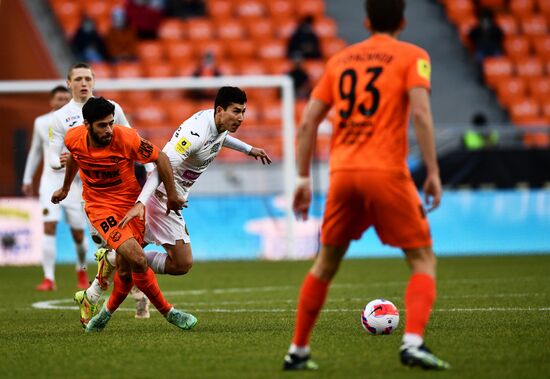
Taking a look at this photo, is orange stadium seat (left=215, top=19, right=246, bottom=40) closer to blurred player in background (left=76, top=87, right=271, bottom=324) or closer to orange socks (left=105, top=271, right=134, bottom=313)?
blurred player in background (left=76, top=87, right=271, bottom=324)

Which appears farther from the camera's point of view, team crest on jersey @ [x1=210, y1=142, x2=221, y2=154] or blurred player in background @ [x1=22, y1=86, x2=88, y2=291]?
blurred player in background @ [x1=22, y1=86, x2=88, y2=291]

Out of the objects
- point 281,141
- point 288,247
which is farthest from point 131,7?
point 288,247

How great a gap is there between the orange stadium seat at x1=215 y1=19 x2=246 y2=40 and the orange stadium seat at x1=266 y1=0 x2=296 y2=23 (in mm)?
911

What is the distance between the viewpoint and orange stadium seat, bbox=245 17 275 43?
25781 mm

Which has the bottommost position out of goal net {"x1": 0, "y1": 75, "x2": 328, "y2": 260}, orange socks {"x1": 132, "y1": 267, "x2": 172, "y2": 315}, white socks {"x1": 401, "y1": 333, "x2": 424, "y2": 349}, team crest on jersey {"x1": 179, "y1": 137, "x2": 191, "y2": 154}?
goal net {"x1": 0, "y1": 75, "x2": 328, "y2": 260}

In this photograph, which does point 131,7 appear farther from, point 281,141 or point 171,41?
point 281,141

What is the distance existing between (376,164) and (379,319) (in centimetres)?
226

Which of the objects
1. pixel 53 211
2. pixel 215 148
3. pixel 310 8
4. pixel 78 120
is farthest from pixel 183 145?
pixel 310 8

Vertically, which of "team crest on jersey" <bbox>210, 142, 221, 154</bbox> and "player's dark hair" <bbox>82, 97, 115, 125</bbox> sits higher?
"player's dark hair" <bbox>82, 97, 115, 125</bbox>

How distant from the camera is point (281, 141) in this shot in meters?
20.1

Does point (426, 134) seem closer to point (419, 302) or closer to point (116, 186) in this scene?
point (419, 302)

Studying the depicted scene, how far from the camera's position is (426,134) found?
247 inches

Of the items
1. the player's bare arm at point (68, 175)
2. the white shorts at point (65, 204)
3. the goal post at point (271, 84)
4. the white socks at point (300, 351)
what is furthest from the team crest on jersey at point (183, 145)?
the goal post at point (271, 84)

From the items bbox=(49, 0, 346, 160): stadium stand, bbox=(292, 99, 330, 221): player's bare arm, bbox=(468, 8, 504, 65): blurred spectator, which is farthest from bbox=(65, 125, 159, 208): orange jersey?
bbox=(468, 8, 504, 65): blurred spectator
